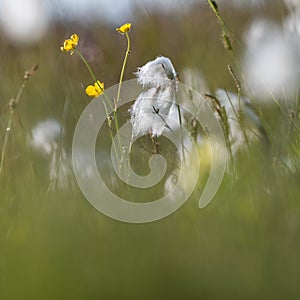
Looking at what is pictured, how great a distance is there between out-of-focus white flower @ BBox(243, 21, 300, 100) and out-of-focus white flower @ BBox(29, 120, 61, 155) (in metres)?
0.51

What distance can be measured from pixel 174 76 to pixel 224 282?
3.28 ft

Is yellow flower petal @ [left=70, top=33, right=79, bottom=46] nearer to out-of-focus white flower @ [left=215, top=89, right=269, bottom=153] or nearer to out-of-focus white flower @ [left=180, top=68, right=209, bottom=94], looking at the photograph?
out-of-focus white flower @ [left=180, top=68, right=209, bottom=94]

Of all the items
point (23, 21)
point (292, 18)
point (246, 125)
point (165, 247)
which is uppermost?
point (23, 21)

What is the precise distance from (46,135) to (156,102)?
0.39 m

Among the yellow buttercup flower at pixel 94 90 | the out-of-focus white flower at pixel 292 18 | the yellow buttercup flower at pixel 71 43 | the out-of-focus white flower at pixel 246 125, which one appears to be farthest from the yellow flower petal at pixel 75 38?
the out-of-focus white flower at pixel 292 18

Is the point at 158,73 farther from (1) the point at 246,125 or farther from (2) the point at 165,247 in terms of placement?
(2) the point at 165,247

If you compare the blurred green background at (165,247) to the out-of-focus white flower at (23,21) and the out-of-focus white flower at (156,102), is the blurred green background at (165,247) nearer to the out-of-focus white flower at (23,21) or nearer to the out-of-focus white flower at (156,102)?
the out-of-focus white flower at (156,102)

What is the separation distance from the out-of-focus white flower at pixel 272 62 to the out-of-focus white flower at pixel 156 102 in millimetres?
197

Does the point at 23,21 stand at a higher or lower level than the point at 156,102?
higher

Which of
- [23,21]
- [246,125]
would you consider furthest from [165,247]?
[23,21]

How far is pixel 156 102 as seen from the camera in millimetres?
1527

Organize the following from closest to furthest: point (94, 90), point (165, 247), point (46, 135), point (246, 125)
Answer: point (165, 247) → point (246, 125) → point (94, 90) → point (46, 135)

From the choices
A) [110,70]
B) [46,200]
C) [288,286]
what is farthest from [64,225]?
[110,70]

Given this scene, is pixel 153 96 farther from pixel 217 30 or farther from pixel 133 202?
pixel 133 202
